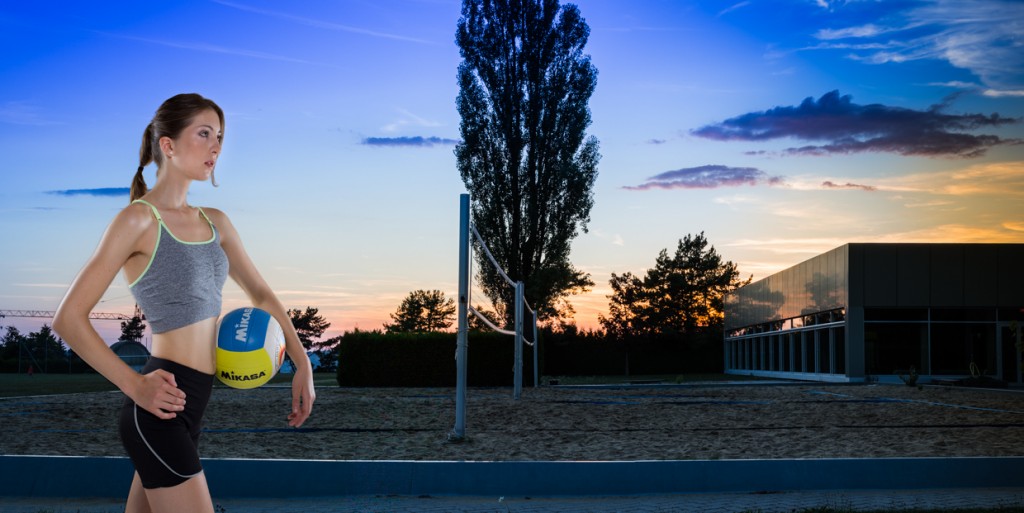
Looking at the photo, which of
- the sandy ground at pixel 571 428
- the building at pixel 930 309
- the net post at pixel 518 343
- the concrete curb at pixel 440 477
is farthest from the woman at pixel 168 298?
the building at pixel 930 309

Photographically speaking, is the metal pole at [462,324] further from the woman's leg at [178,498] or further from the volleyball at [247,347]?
the woman's leg at [178,498]

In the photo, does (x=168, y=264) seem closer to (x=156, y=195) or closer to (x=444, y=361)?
(x=156, y=195)

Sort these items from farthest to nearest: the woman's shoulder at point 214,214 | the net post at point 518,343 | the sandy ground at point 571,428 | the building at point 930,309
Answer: the building at point 930,309 < the net post at point 518,343 < the sandy ground at point 571,428 < the woman's shoulder at point 214,214

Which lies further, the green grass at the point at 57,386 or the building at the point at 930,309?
the building at the point at 930,309

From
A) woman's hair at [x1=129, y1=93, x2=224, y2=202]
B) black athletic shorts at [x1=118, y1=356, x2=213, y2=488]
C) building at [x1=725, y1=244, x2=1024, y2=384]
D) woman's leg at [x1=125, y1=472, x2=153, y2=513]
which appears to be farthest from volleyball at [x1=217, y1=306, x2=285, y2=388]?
building at [x1=725, y1=244, x2=1024, y2=384]

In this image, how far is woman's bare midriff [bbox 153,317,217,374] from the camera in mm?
2656

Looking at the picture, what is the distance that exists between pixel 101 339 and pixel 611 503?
5.39 m

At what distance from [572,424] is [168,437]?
11037 millimetres

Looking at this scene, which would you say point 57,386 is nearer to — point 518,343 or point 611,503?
point 518,343

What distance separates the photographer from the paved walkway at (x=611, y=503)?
6.99 meters

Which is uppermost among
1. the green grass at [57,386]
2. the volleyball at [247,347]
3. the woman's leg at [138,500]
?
the volleyball at [247,347]

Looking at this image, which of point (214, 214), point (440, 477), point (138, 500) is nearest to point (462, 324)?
point (440, 477)

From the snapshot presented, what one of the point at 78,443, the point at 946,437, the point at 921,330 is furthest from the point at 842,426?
the point at 921,330

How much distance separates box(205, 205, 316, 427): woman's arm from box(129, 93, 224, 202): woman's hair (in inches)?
8.7
